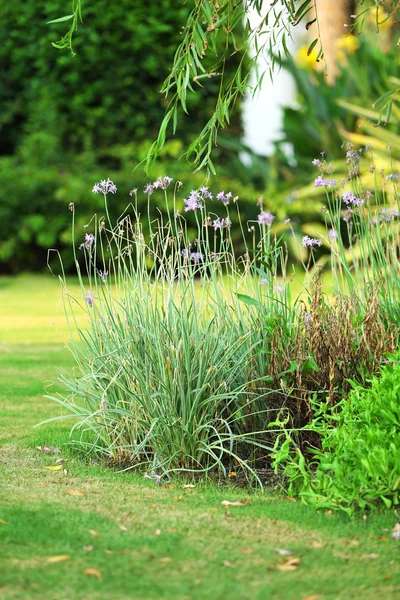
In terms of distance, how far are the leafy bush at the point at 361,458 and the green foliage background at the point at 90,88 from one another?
405 inches

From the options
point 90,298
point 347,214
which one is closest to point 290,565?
point 90,298

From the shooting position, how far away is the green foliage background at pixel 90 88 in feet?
46.1

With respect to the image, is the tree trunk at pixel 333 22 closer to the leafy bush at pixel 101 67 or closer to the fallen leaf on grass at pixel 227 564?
the leafy bush at pixel 101 67

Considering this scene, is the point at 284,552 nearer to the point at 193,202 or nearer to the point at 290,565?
the point at 290,565

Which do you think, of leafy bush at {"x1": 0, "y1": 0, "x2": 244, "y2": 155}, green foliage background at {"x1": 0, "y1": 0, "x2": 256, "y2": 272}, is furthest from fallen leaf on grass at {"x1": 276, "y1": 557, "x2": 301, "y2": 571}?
leafy bush at {"x1": 0, "y1": 0, "x2": 244, "y2": 155}

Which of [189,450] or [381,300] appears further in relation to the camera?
[381,300]

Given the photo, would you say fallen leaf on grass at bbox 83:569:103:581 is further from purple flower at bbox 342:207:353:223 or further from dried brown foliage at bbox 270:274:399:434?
purple flower at bbox 342:207:353:223

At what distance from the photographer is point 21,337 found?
8.61 meters

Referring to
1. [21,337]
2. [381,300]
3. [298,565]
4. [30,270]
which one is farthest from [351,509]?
[30,270]

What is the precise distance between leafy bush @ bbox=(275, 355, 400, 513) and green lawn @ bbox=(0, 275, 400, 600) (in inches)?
3.5

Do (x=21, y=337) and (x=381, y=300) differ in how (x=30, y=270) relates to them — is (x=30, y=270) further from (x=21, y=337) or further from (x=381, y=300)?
(x=381, y=300)

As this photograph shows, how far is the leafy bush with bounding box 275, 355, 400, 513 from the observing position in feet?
10.9

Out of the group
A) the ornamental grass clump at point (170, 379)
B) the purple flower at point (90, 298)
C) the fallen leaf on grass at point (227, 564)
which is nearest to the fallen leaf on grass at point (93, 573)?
the fallen leaf on grass at point (227, 564)

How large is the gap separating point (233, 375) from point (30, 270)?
1062cm
